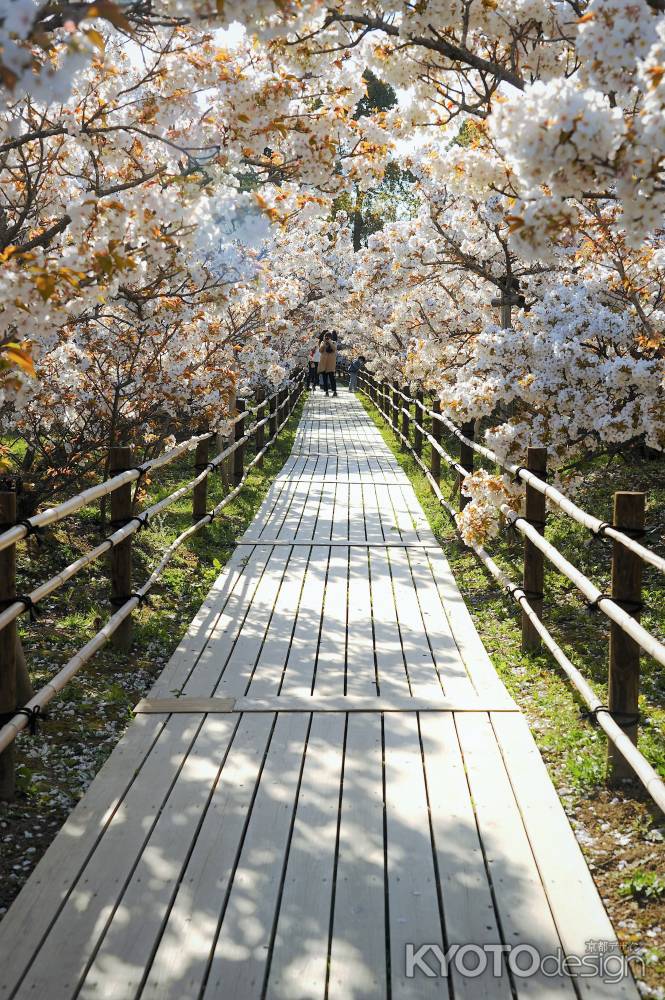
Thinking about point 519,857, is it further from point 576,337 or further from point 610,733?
point 576,337

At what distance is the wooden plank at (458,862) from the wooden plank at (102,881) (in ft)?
3.12

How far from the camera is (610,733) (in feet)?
10.9

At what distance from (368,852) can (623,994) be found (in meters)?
0.88

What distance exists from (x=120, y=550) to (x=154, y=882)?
237cm

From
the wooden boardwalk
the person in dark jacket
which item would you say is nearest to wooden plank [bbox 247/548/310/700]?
the wooden boardwalk

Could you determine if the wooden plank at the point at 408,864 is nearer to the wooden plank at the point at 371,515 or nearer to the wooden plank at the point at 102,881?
the wooden plank at the point at 102,881

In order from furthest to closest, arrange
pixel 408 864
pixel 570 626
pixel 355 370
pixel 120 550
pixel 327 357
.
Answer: pixel 355 370 → pixel 327 357 → pixel 570 626 → pixel 120 550 → pixel 408 864

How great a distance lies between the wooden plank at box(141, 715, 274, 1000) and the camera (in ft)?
8.04

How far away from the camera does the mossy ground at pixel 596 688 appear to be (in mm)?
2947

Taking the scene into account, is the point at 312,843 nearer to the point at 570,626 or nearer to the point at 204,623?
the point at 204,623

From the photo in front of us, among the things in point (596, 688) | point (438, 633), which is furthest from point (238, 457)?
point (596, 688)

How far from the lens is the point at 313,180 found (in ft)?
18.2

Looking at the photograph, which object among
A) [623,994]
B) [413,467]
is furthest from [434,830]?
[413,467]

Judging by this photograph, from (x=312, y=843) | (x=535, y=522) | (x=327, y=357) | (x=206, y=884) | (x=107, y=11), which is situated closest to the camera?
(x=107, y=11)
